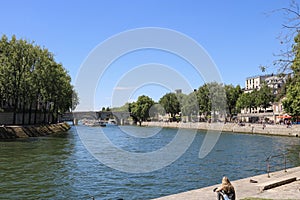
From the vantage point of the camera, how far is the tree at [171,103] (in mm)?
166875

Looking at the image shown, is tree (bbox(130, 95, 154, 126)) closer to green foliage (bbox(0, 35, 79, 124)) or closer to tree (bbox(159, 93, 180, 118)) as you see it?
tree (bbox(159, 93, 180, 118))

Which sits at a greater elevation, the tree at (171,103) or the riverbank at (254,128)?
the tree at (171,103)

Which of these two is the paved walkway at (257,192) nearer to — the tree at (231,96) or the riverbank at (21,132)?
the riverbank at (21,132)

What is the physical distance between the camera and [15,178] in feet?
74.0

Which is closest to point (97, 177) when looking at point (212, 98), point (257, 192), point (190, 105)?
point (257, 192)

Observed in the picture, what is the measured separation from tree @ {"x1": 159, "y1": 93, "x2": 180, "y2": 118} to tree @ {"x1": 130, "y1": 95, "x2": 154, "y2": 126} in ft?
49.4

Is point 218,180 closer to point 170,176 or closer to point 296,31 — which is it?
point 170,176

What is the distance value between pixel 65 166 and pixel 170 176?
9355 mm

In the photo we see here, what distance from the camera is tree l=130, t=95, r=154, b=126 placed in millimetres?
189250

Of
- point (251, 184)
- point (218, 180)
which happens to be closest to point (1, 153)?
point (218, 180)

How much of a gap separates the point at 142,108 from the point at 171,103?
2626cm

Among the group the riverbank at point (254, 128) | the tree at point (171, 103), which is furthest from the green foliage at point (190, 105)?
the riverbank at point (254, 128)

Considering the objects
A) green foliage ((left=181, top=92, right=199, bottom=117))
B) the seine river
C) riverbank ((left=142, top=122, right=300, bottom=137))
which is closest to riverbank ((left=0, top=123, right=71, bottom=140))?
the seine river

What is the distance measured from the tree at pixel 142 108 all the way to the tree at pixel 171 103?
15049 mm
